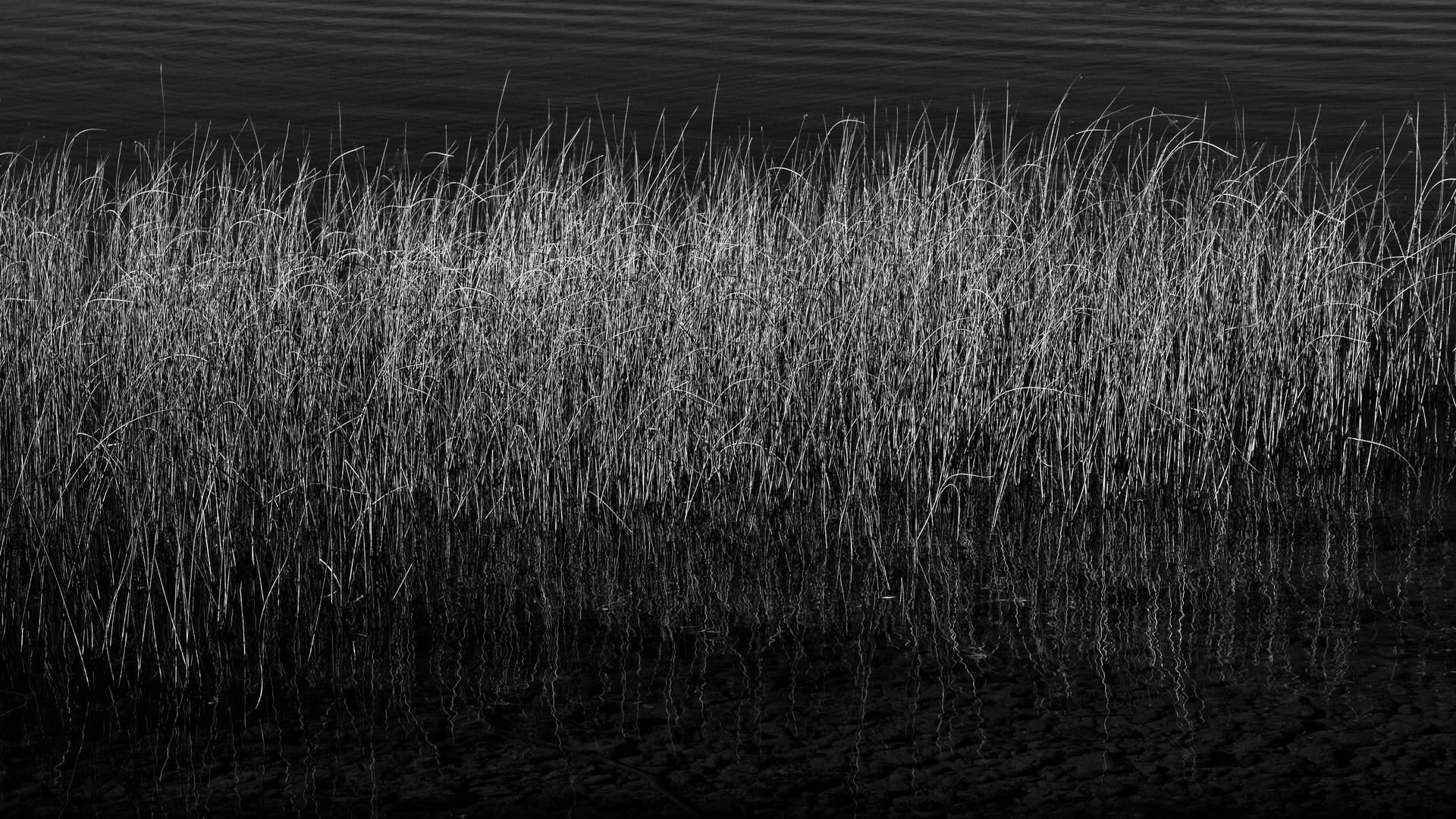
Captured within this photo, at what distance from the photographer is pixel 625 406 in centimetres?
580

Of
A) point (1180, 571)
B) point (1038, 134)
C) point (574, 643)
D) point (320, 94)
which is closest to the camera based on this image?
point (574, 643)

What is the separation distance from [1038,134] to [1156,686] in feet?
29.5

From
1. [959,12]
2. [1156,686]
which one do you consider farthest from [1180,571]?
[959,12]

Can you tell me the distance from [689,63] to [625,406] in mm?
10474

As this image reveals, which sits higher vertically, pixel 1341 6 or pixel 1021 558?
pixel 1341 6

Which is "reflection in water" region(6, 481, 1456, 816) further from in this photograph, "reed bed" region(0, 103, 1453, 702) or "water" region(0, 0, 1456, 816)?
"reed bed" region(0, 103, 1453, 702)

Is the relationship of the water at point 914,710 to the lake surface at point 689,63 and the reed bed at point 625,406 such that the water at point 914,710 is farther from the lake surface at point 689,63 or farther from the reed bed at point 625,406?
the lake surface at point 689,63

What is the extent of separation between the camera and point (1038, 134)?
1266 cm

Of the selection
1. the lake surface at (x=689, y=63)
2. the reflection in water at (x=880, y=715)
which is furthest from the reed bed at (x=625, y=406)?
the lake surface at (x=689, y=63)

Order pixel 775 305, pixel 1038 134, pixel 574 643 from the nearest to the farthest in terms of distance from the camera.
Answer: pixel 574 643, pixel 775 305, pixel 1038 134

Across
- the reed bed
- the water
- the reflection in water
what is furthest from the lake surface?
the reflection in water

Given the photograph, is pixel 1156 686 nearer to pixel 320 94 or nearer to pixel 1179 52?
pixel 320 94

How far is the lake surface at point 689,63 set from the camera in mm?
13617

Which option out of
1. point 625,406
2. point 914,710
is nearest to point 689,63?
point 625,406
